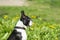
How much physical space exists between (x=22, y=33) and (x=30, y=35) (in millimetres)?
1575

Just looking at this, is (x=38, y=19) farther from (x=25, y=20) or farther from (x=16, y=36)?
(x=16, y=36)

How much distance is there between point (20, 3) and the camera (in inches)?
536

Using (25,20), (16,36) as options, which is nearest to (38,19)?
(25,20)

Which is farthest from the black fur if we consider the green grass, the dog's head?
the green grass

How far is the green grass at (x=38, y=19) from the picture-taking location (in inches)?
352

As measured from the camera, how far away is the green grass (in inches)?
352

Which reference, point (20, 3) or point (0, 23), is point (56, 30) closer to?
point (0, 23)

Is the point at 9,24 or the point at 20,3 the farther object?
the point at 20,3

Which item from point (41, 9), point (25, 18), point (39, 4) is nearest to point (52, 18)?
point (41, 9)

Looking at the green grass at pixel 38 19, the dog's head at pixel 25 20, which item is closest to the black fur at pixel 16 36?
the dog's head at pixel 25 20

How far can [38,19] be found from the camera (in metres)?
10.8

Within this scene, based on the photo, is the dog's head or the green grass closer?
the dog's head

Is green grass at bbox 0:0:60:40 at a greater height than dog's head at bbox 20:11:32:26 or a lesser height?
lesser

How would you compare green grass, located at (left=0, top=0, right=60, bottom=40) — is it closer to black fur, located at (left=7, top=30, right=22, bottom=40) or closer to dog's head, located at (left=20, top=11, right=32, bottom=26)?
dog's head, located at (left=20, top=11, right=32, bottom=26)
